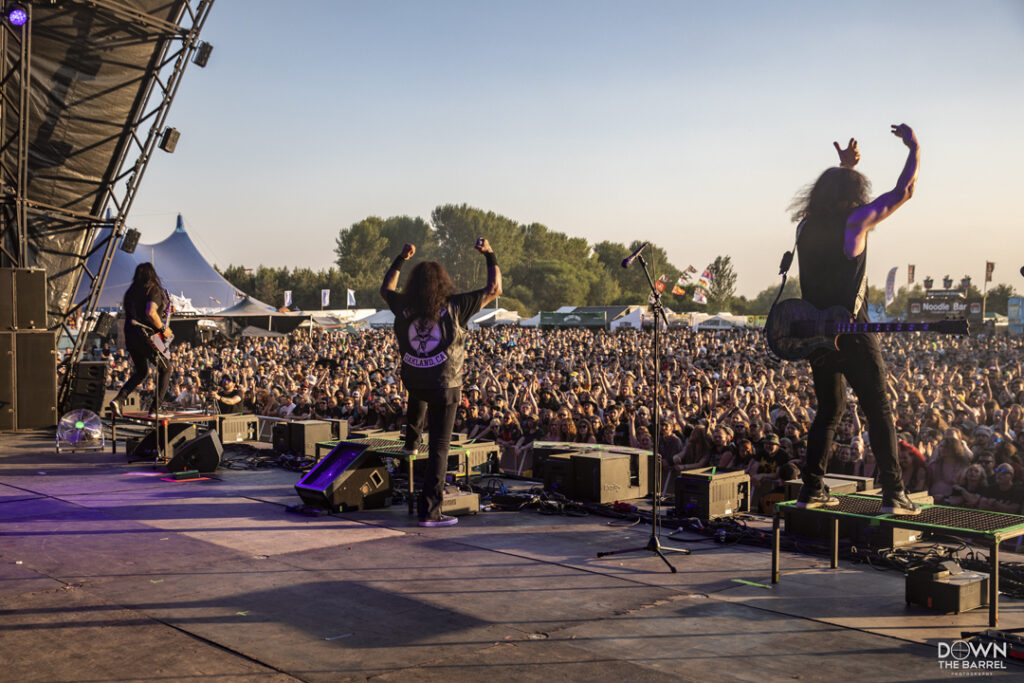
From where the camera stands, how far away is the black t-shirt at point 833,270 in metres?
5.71

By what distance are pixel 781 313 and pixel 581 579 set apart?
7.95 feet

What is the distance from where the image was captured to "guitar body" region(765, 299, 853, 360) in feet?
18.7

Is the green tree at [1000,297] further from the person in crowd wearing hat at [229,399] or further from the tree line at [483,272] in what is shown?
the person in crowd wearing hat at [229,399]

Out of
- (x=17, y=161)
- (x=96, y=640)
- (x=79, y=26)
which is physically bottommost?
(x=96, y=640)

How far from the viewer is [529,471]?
1203 cm

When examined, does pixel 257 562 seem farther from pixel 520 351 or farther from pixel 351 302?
pixel 351 302

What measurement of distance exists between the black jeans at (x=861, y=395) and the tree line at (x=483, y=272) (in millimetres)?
70565

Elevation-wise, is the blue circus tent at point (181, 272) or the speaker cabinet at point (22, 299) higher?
the blue circus tent at point (181, 272)

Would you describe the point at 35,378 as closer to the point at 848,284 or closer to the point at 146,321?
the point at 146,321

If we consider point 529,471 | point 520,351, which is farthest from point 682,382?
point 520,351

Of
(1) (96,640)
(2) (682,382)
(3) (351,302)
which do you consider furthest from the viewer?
(3) (351,302)

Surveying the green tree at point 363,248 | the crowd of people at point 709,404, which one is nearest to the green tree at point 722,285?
the green tree at point 363,248

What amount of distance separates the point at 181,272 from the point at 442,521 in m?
39.9

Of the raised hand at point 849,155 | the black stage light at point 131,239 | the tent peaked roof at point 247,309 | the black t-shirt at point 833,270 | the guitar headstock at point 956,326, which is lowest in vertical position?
the guitar headstock at point 956,326
